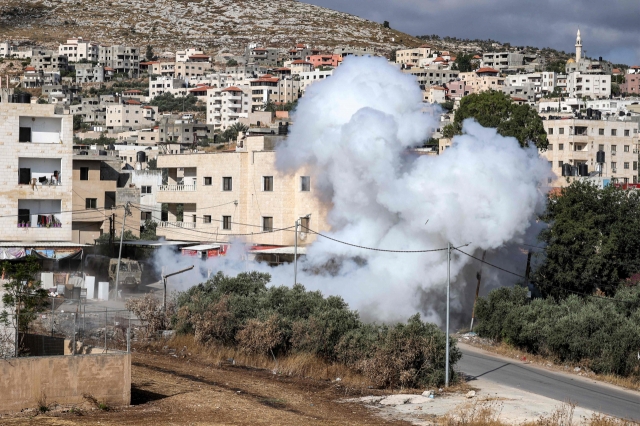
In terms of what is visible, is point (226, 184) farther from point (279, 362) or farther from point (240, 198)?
point (279, 362)

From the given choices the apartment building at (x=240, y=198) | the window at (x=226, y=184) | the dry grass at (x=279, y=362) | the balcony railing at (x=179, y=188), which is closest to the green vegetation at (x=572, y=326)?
the dry grass at (x=279, y=362)

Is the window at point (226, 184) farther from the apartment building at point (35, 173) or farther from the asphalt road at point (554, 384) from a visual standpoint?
the asphalt road at point (554, 384)

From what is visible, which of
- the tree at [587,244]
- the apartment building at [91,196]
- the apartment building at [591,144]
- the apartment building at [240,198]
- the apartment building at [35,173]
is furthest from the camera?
the apartment building at [591,144]

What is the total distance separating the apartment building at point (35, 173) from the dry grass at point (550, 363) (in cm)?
2587

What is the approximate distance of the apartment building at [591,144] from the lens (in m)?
97.3

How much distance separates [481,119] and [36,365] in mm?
51236

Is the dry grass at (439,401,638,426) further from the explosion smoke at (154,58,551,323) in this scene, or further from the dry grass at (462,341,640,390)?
the explosion smoke at (154,58,551,323)

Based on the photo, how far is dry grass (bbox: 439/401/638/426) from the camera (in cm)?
2603

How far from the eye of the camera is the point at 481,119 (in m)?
72.0

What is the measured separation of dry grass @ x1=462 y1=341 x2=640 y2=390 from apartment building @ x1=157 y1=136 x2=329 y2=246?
14.8m

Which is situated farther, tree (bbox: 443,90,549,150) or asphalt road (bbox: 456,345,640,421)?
tree (bbox: 443,90,549,150)

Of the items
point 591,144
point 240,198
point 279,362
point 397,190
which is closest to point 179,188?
point 240,198

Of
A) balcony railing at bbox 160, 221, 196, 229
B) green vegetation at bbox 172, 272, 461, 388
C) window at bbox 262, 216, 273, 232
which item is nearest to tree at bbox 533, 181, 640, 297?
green vegetation at bbox 172, 272, 461, 388

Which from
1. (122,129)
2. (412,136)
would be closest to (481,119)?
(412,136)
